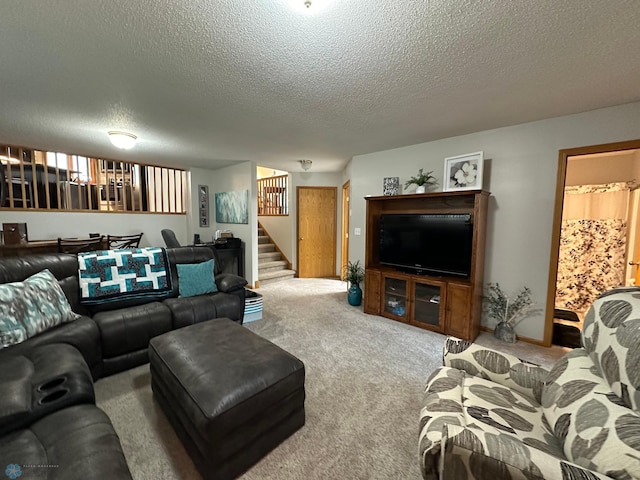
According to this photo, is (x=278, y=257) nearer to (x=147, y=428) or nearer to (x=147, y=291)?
(x=147, y=291)

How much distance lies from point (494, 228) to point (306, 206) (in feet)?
12.1

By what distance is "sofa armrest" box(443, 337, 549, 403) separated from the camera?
4.71 ft

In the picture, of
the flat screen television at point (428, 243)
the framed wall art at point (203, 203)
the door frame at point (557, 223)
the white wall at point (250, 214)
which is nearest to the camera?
the door frame at point (557, 223)

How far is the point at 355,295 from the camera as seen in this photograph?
4.17 m

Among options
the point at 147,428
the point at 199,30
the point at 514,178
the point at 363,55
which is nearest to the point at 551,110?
the point at 514,178

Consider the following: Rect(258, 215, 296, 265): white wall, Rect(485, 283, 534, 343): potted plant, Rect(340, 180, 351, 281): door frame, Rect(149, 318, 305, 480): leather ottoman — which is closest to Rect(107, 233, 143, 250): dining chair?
Rect(258, 215, 296, 265): white wall

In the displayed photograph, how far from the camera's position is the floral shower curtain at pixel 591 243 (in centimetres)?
359

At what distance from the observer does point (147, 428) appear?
5.61 feet

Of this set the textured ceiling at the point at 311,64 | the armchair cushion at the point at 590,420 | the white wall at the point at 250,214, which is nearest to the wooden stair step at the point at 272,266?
the white wall at the point at 250,214

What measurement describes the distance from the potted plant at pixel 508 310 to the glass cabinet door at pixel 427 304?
59 centimetres

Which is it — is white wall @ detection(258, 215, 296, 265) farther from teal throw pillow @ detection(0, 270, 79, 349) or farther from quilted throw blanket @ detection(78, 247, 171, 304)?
teal throw pillow @ detection(0, 270, 79, 349)

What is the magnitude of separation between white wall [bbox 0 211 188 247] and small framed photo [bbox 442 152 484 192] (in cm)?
518

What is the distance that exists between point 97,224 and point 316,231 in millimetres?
4062

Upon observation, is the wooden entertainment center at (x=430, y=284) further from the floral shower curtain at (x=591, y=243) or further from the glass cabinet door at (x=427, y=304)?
the floral shower curtain at (x=591, y=243)
